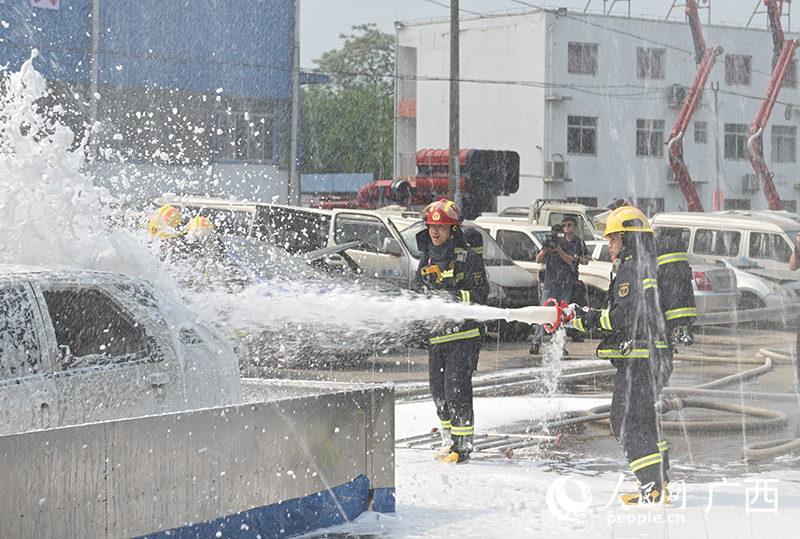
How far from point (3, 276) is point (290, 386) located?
65.6 inches

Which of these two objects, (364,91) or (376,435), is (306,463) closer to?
(376,435)

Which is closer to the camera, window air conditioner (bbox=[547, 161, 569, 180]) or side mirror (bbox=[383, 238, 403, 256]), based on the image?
side mirror (bbox=[383, 238, 403, 256])

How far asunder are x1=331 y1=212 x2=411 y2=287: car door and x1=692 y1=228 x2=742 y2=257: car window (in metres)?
6.31

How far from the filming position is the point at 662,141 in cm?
4303

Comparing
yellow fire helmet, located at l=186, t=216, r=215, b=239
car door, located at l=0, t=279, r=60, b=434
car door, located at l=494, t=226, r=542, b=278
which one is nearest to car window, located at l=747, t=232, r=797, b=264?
car door, located at l=494, t=226, r=542, b=278

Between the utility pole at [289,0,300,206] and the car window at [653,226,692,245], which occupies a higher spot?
the utility pole at [289,0,300,206]

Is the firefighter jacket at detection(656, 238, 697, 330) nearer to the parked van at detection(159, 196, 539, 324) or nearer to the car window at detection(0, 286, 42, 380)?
the car window at detection(0, 286, 42, 380)

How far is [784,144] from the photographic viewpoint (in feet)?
147

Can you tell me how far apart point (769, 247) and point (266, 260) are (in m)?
9.51

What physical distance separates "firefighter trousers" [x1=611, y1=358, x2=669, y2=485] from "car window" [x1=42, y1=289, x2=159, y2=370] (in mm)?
2668

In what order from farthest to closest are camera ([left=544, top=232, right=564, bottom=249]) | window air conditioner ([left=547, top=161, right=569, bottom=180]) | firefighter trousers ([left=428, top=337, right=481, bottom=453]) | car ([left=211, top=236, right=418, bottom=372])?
window air conditioner ([left=547, top=161, right=569, bottom=180]) < camera ([left=544, top=232, right=564, bottom=249]) < car ([left=211, top=236, right=418, bottom=372]) < firefighter trousers ([left=428, top=337, right=481, bottom=453])

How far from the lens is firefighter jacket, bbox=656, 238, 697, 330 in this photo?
18.6ft

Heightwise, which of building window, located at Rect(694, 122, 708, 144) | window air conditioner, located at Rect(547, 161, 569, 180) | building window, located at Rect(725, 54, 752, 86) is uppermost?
building window, located at Rect(725, 54, 752, 86)

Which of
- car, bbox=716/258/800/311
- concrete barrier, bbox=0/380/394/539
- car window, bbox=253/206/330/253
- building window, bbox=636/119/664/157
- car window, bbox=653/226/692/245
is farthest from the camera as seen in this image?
building window, bbox=636/119/664/157
